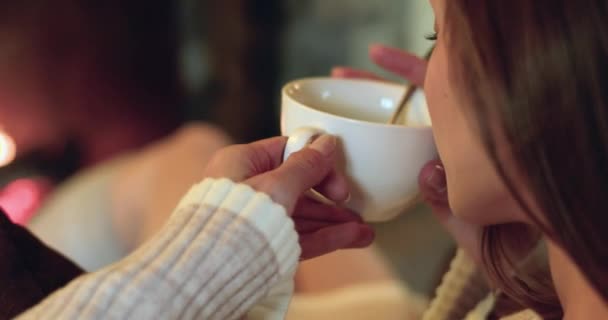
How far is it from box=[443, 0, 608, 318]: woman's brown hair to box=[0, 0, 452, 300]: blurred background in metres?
0.65

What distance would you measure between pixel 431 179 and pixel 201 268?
0.19 metres

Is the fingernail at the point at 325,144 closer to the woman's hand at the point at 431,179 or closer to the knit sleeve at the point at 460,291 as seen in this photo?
the woman's hand at the point at 431,179

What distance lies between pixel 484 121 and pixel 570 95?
5cm

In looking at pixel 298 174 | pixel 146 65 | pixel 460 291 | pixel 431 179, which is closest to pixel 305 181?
pixel 298 174

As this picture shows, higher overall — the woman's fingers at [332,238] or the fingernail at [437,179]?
the fingernail at [437,179]

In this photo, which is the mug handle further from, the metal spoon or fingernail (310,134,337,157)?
the metal spoon

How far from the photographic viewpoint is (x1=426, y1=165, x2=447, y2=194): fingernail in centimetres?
52

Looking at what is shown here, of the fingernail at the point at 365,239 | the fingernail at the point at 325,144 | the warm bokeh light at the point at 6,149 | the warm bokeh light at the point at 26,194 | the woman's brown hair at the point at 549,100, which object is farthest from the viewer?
the warm bokeh light at the point at 6,149

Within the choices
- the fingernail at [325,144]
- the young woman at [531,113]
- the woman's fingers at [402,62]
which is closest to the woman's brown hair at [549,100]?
the young woman at [531,113]

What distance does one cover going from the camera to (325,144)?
1.63 ft

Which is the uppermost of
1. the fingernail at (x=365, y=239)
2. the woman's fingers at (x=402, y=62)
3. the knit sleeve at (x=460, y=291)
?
the woman's fingers at (x=402, y=62)

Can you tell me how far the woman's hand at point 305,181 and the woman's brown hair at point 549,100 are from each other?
0.38 ft

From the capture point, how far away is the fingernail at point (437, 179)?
20.4 inches

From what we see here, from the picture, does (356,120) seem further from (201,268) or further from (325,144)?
(201,268)
